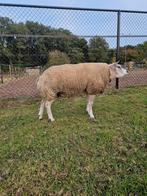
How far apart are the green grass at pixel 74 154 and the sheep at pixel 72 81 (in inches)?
17.1

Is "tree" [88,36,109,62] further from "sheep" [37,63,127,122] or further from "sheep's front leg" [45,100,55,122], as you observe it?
"sheep's front leg" [45,100,55,122]

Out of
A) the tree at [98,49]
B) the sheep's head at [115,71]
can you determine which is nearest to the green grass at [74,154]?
the sheep's head at [115,71]

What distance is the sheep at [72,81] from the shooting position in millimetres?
5117

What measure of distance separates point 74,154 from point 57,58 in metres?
3.91

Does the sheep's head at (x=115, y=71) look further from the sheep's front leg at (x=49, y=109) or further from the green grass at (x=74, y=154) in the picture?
the sheep's front leg at (x=49, y=109)

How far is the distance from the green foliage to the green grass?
7.07 ft

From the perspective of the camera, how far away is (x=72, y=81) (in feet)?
17.2

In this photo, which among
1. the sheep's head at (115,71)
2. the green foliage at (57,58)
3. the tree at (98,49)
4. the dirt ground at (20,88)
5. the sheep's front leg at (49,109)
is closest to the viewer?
the sheep's front leg at (49,109)

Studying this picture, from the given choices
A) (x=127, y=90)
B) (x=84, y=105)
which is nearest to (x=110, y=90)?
(x=127, y=90)

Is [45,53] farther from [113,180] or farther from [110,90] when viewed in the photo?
[113,180]

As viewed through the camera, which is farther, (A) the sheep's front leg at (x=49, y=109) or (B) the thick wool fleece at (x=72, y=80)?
(A) the sheep's front leg at (x=49, y=109)

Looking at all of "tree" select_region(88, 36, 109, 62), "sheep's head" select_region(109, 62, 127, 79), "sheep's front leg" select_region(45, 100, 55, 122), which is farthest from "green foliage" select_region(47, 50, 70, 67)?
"sheep's front leg" select_region(45, 100, 55, 122)

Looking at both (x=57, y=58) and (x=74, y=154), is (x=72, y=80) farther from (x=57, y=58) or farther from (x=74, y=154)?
(x=57, y=58)

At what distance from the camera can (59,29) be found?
293 inches
